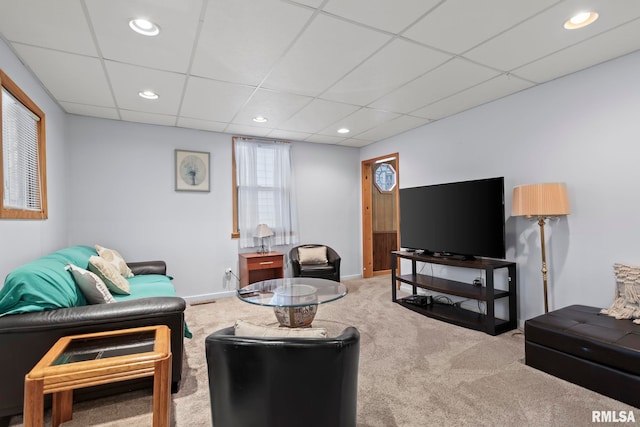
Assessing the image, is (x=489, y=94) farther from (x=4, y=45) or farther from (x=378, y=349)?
(x=4, y=45)

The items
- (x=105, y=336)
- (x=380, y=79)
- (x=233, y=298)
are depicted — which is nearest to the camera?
(x=105, y=336)

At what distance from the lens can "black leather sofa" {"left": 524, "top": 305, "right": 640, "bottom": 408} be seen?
75.6 inches

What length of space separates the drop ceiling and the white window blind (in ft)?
1.36

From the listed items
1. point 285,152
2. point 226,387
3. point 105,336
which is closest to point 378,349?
point 226,387

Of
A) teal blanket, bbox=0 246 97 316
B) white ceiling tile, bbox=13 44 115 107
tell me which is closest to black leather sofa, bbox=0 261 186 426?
teal blanket, bbox=0 246 97 316

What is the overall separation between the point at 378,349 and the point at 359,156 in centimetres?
397

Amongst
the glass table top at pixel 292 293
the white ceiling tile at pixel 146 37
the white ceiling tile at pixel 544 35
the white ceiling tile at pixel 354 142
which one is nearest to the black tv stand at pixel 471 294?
the glass table top at pixel 292 293

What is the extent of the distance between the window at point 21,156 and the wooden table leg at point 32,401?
4.61 feet

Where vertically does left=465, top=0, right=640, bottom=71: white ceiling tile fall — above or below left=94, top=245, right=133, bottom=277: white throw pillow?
above

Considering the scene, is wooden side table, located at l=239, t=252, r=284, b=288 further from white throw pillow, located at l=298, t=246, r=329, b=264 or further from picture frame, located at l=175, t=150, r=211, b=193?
picture frame, located at l=175, t=150, r=211, b=193

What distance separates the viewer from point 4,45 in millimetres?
2197

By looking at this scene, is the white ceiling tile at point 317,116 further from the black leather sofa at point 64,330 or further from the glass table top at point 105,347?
the glass table top at point 105,347

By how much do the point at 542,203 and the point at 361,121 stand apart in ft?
7.80

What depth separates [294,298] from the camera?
Result: 2750 mm
